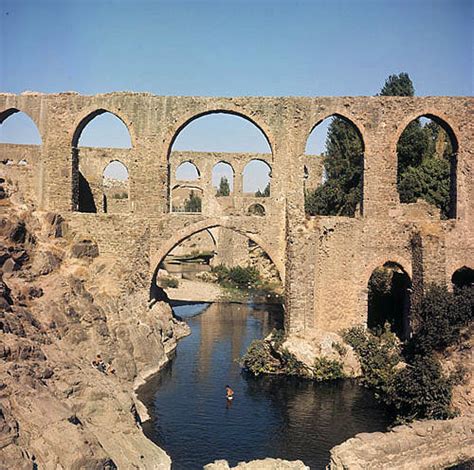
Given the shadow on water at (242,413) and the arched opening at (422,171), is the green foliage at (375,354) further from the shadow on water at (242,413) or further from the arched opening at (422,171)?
the arched opening at (422,171)

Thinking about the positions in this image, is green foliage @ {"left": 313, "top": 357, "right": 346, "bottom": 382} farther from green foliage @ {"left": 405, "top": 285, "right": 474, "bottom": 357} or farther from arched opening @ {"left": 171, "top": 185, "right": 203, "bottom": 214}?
arched opening @ {"left": 171, "top": 185, "right": 203, "bottom": 214}

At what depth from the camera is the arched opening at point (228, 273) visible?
32156 millimetres

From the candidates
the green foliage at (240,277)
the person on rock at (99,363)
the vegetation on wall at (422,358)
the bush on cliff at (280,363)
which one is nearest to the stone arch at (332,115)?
the vegetation on wall at (422,358)

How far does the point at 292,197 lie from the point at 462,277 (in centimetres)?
642

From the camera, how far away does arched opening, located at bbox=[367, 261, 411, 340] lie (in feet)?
65.9

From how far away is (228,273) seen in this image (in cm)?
3528

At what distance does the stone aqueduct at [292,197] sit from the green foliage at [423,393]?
349 cm

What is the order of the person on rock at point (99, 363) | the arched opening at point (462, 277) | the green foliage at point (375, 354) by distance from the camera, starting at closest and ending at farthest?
the person on rock at point (99, 363)
the green foliage at point (375, 354)
the arched opening at point (462, 277)

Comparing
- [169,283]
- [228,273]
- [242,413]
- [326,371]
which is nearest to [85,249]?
[242,413]

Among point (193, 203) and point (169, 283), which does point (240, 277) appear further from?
point (193, 203)

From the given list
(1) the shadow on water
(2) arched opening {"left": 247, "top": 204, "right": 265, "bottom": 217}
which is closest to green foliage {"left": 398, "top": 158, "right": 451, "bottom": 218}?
(1) the shadow on water

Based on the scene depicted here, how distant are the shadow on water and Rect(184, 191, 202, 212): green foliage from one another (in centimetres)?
3700

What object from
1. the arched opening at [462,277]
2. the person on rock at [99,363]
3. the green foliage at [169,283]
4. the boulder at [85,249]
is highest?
the boulder at [85,249]

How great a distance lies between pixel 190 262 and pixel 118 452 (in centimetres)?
3301
